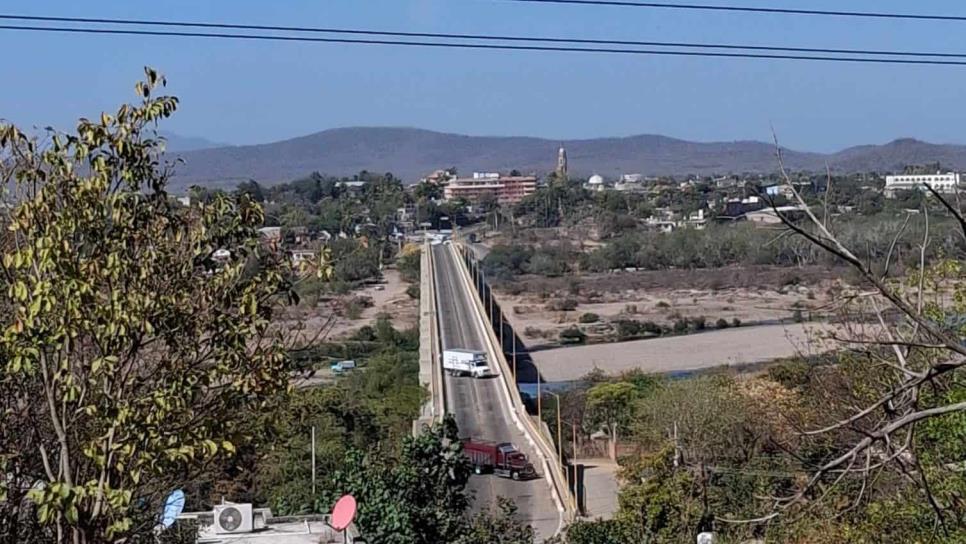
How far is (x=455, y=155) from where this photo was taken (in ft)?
599

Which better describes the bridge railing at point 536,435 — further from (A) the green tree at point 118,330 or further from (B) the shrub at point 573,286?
(B) the shrub at point 573,286

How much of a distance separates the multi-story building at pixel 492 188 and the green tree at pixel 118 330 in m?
85.3

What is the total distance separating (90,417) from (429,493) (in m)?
5.10

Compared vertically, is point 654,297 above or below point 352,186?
below

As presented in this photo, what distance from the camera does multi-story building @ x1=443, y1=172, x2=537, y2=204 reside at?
91250 mm

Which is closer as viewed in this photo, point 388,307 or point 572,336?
point 572,336

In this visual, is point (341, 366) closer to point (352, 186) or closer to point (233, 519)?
point (233, 519)

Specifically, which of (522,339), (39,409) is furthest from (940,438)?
(522,339)

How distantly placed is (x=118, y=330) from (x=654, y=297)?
43946 mm

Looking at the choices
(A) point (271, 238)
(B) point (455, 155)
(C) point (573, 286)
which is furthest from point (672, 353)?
(B) point (455, 155)

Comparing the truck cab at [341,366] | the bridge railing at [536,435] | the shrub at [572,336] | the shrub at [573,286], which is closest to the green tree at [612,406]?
the bridge railing at [536,435]

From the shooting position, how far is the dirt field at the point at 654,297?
39.8 meters

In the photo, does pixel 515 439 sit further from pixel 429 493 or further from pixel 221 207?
pixel 221 207

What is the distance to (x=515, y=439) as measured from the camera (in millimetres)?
19469
